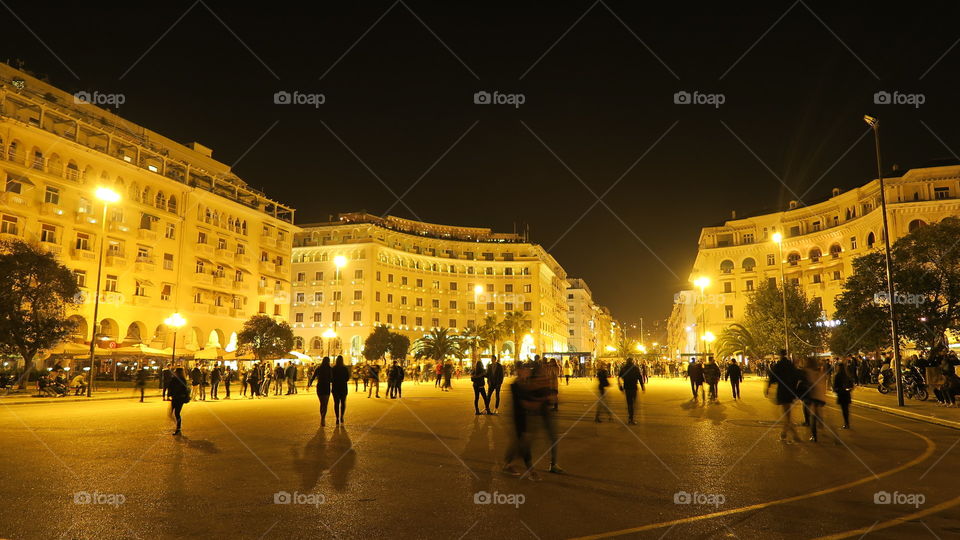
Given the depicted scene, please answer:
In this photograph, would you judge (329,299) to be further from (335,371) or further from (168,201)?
(335,371)

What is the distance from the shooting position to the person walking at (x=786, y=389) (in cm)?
1191

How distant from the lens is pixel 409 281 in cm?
8881

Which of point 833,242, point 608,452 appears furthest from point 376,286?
point 608,452

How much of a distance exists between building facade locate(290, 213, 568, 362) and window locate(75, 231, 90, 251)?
119 feet

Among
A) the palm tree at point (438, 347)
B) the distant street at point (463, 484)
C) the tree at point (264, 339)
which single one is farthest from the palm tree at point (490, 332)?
the distant street at point (463, 484)

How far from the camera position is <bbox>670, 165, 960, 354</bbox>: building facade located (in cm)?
5581

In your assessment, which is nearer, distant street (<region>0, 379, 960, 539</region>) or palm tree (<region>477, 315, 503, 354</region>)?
distant street (<region>0, 379, 960, 539</region>)

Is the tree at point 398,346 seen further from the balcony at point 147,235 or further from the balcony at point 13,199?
the balcony at point 13,199

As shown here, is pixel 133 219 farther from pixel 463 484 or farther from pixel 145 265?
pixel 463 484

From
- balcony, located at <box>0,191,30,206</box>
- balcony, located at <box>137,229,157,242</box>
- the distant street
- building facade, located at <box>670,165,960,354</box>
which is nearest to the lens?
the distant street

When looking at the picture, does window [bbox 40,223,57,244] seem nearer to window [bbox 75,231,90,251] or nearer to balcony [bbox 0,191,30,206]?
→ window [bbox 75,231,90,251]

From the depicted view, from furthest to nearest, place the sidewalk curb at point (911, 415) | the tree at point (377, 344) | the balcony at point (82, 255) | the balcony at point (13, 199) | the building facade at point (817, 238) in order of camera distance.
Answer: the tree at point (377, 344) → the building facade at point (817, 238) → the balcony at point (82, 255) → the balcony at point (13, 199) → the sidewalk curb at point (911, 415)

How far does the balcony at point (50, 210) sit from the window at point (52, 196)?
47cm

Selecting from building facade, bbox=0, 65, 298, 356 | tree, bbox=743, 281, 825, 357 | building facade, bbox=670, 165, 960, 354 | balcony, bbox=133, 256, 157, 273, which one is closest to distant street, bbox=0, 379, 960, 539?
building facade, bbox=0, 65, 298, 356
